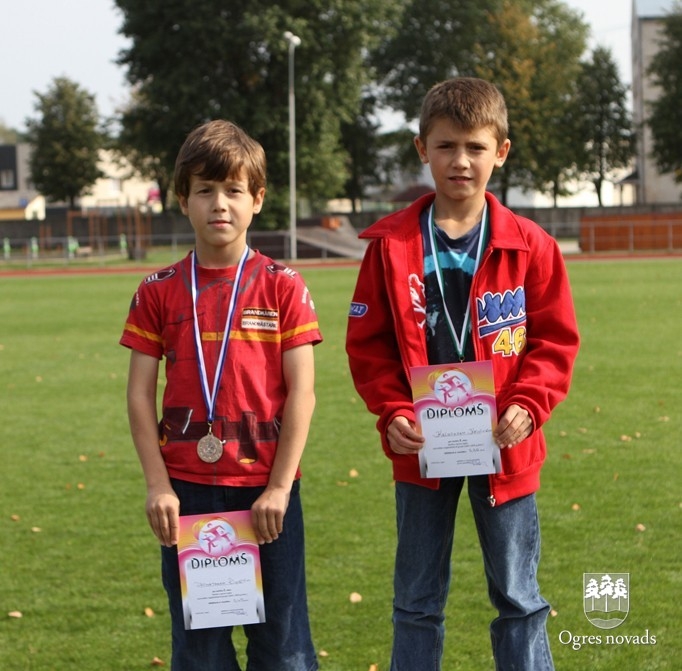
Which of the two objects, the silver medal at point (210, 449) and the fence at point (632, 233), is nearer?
the silver medal at point (210, 449)

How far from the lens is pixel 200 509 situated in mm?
3164

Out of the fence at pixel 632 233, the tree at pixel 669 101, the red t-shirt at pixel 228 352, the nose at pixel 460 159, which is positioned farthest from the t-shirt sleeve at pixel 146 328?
the tree at pixel 669 101

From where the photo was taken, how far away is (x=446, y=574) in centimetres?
339

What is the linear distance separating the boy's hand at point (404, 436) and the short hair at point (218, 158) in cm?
78

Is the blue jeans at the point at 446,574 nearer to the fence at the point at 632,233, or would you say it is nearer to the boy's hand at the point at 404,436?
the boy's hand at the point at 404,436

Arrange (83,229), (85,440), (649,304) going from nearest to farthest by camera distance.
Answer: (85,440)
(649,304)
(83,229)

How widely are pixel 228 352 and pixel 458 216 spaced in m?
0.80

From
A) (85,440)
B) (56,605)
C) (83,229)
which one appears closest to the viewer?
(56,605)

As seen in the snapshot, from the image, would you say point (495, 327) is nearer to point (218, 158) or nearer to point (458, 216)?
point (458, 216)

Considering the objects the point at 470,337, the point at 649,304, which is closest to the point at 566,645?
the point at 470,337

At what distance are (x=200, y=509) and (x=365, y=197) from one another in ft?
226

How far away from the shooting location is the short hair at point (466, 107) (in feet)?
10.8

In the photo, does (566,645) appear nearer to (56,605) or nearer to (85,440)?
(56,605)

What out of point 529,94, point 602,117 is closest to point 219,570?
point 529,94
